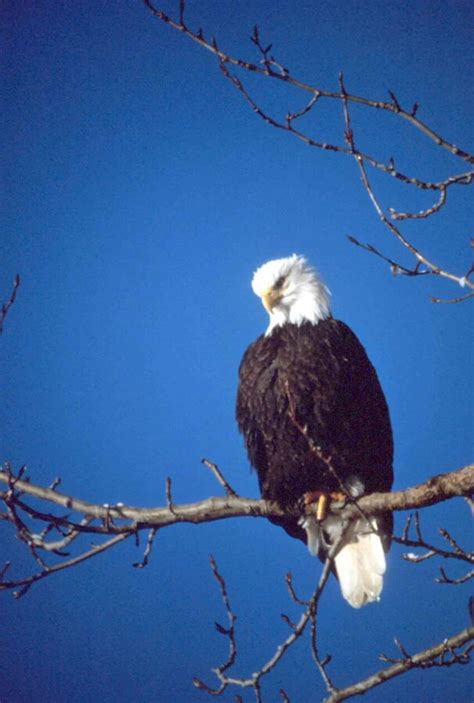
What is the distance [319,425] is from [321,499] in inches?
10.8

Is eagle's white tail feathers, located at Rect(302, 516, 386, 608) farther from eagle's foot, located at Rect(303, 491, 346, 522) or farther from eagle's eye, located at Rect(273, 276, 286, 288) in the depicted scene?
eagle's eye, located at Rect(273, 276, 286, 288)

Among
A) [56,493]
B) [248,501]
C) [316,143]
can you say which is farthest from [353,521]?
[316,143]

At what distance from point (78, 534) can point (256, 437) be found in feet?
3.45

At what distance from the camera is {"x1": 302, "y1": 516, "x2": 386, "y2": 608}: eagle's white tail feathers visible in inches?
117

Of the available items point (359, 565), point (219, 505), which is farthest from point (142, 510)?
point (359, 565)

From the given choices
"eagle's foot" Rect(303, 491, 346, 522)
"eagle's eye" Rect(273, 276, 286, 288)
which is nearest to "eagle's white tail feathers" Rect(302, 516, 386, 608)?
"eagle's foot" Rect(303, 491, 346, 522)

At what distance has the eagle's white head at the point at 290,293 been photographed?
3.19m

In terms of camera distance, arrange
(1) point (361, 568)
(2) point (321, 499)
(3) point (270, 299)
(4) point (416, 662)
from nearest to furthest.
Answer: (4) point (416, 662)
(2) point (321, 499)
(1) point (361, 568)
(3) point (270, 299)

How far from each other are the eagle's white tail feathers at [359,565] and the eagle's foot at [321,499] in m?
0.11

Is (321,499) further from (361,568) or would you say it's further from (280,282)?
(280,282)

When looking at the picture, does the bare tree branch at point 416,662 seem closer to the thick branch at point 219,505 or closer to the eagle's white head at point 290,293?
the thick branch at point 219,505

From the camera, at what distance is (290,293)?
327 centimetres

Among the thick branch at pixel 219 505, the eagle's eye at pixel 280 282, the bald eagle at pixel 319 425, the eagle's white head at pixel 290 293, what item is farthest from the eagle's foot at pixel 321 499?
the eagle's eye at pixel 280 282

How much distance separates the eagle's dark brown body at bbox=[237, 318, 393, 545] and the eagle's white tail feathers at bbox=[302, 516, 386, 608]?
115 millimetres
